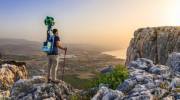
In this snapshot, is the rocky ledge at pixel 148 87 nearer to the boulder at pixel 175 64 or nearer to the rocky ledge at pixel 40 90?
the boulder at pixel 175 64

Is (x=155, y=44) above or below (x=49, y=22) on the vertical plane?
below

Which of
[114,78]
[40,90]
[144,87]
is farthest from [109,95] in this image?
[40,90]

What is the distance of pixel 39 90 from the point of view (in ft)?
106

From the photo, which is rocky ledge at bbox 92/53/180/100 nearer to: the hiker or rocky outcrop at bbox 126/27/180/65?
the hiker

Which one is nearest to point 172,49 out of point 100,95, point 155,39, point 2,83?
point 155,39

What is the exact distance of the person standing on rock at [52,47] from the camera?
3312 cm

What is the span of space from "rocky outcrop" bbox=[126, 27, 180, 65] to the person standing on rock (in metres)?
83.5

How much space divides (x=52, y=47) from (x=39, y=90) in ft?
13.0

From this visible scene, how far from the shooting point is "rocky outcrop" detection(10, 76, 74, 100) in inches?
1259

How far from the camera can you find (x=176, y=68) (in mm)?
35406

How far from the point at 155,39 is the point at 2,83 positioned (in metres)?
66.4

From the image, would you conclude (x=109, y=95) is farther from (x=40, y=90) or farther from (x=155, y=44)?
(x=155, y=44)

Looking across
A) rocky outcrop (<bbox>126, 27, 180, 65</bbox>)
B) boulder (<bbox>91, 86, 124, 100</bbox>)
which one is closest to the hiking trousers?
boulder (<bbox>91, 86, 124, 100</bbox>)

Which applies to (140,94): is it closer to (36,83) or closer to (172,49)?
(36,83)
